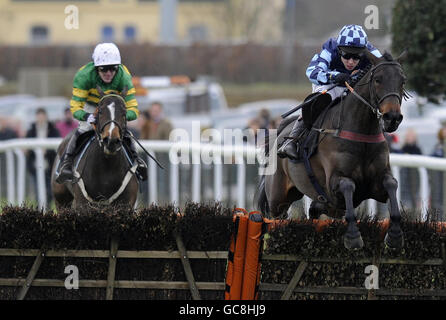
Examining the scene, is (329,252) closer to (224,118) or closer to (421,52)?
(421,52)

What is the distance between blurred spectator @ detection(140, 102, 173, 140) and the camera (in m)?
13.4

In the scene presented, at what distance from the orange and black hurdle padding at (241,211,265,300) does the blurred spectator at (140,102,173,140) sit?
744 centimetres

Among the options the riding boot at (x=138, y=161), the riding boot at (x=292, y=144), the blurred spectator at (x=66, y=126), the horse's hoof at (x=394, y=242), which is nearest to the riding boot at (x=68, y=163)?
the riding boot at (x=138, y=161)

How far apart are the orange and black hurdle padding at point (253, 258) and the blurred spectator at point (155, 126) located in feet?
24.4

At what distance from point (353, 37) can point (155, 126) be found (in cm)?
697

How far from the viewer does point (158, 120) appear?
13641mm

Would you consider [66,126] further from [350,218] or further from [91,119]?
[350,218]

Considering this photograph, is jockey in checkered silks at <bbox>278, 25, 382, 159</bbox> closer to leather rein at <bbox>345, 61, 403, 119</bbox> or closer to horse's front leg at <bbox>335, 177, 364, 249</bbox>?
leather rein at <bbox>345, 61, 403, 119</bbox>

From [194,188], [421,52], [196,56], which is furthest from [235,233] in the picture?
[196,56]

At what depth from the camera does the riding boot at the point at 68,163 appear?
841 centimetres

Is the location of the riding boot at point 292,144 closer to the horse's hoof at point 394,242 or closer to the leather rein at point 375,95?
the leather rein at point 375,95

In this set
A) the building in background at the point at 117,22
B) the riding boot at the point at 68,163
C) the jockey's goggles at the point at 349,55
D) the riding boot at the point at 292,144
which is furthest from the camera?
the building in background at the point at 117,22

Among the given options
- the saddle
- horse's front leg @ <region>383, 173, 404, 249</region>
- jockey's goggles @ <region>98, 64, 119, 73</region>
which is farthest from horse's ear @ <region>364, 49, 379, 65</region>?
jockey's goggles @ <region>98, 64, 119, 73</region>
